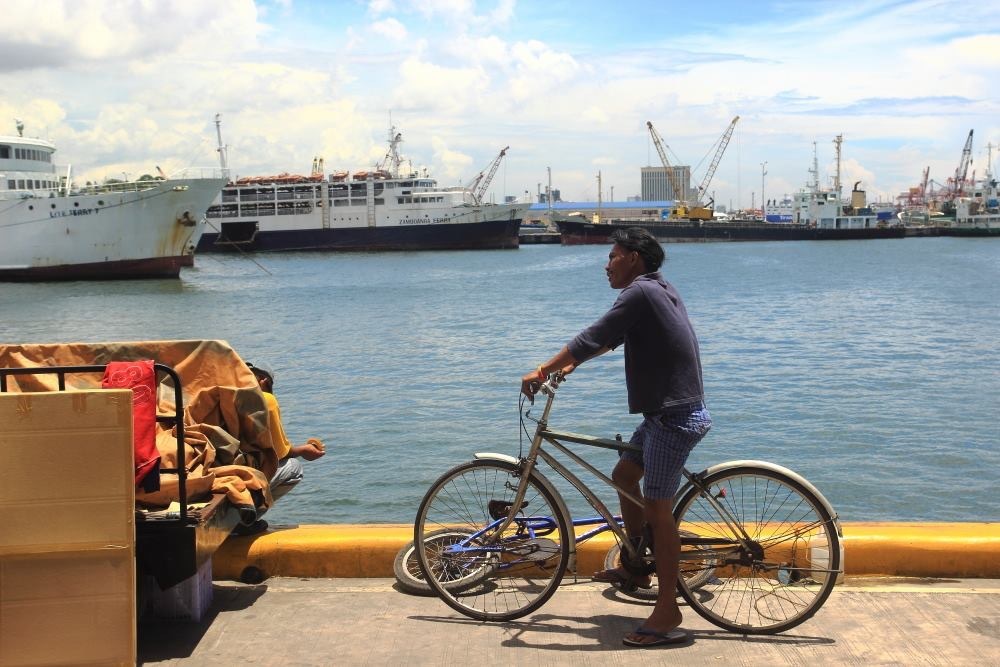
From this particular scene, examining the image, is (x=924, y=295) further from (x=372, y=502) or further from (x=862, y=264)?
(x=372, y=502)

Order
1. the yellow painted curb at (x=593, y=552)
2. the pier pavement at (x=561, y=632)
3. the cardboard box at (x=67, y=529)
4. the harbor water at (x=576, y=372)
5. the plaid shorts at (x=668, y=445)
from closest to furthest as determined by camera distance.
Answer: the cardboard box at (x=67, y=529)
the pier pavement at (x=561, y=632)
the plaid shorts at (x=668, y=445)
the yellow painted curb at (x=593, y=552)
the harbor water at (x=576, y=372)

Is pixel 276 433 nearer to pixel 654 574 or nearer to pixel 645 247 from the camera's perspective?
pixel 654 574

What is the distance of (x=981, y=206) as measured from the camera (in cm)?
13688

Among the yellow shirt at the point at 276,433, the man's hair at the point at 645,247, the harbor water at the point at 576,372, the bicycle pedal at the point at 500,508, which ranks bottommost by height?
the harbor water at the point at 576,372

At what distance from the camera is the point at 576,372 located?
776 inches

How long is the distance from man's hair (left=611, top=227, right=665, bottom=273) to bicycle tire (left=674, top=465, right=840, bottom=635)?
839 millimetres

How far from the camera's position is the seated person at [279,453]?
4.79 m

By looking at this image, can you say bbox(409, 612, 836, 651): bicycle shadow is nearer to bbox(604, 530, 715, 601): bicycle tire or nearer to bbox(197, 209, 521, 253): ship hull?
bbox(604, 530, 715, 601): bicycle tire

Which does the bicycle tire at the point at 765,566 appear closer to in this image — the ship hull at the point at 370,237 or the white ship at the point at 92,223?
the white ship at the point at 92,223

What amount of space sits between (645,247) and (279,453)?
2.06m

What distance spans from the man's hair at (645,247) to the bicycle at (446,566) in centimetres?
106

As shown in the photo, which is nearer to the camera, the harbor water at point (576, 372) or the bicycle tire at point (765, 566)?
the bicycle tire at point (765, 566)

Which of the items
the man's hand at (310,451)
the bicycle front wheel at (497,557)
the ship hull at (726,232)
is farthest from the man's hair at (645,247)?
the ship hull at (726,232)

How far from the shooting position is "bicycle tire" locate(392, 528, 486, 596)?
4.19 metres
